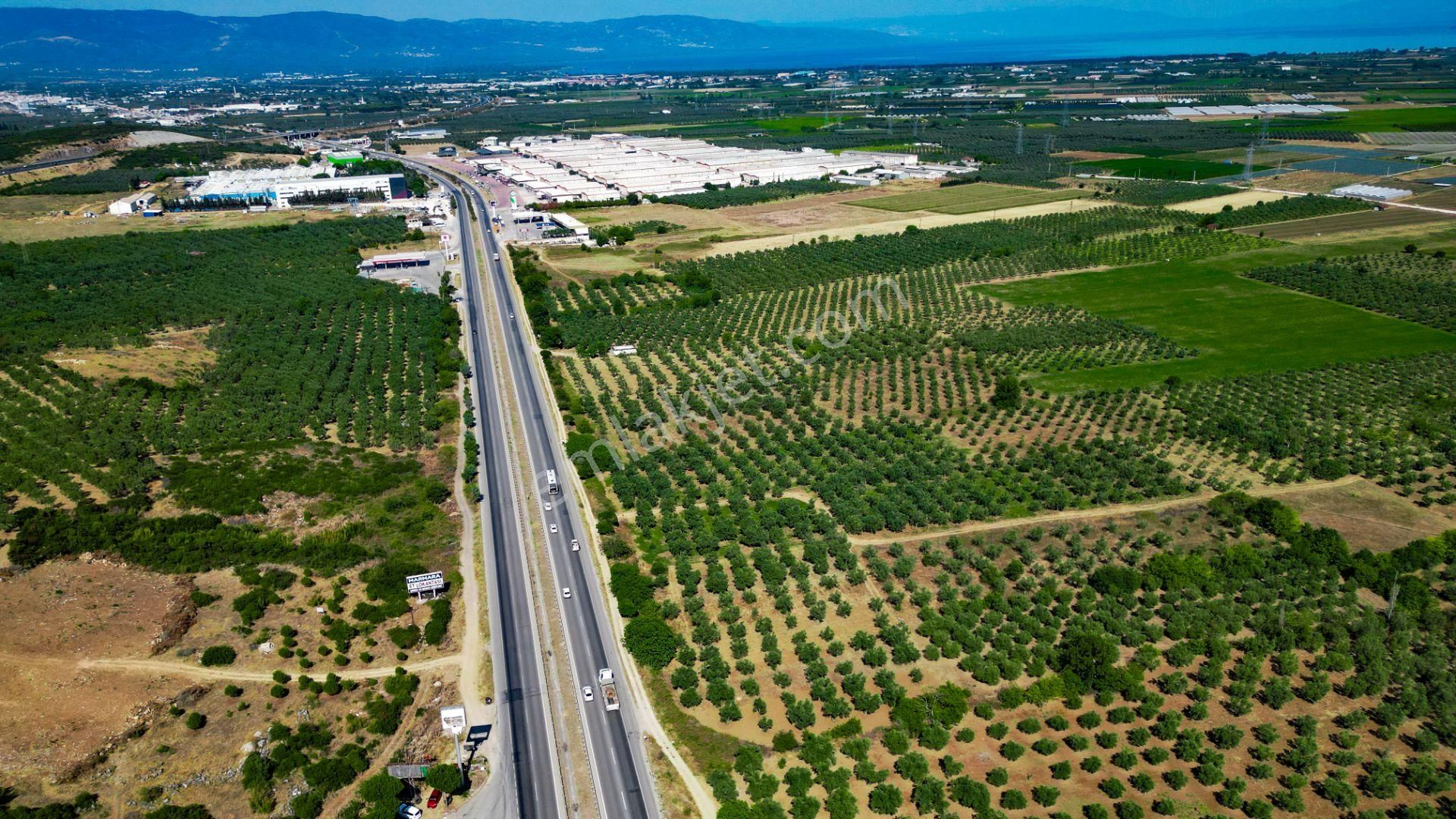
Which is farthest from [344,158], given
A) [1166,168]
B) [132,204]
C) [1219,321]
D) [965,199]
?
[1219,321]

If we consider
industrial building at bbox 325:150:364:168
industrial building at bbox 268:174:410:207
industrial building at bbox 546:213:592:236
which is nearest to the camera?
industrial building at bbox 546:213:592:236

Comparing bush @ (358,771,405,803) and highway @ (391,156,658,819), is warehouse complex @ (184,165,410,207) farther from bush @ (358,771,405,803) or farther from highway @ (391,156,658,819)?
bush @ (358,771,405,803)

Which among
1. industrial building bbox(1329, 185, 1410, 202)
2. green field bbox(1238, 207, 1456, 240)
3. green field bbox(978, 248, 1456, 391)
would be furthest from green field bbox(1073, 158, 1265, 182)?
green field bbox(978, 248, 1456, 391)

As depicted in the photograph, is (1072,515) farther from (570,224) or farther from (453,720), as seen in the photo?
(570,224)

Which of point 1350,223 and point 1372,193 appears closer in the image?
point 1350,223

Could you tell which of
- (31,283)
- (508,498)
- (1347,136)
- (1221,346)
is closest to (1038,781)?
(508,498)

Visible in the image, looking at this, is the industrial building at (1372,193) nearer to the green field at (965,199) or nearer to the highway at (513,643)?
the green field at (965,199)
